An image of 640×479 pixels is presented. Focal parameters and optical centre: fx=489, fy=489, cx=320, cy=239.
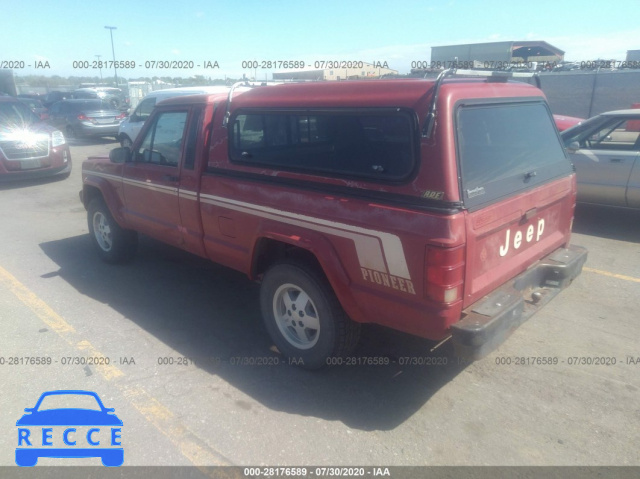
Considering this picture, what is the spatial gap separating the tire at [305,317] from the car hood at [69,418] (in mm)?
1276

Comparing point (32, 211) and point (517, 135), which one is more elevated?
point (517, 135)

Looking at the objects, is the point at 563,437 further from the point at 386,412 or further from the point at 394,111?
the point at 394,111

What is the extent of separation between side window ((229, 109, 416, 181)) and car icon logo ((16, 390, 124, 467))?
2.07 m

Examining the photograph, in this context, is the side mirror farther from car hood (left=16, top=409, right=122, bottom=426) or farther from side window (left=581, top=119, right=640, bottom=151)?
side window (left=581, top=119, right=640, bottom=151)

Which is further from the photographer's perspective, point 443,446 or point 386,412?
point 386,412

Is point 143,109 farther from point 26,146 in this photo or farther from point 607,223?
point 607,223

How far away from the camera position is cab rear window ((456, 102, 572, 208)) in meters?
2.88

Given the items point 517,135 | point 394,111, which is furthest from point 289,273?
point 517,135

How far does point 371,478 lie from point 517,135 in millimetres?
2493

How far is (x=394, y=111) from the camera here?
2.93 metres

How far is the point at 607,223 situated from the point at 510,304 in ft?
Answer: 17.0

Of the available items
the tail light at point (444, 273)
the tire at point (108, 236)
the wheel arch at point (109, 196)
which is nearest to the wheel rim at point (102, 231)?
the tire at point (108, 236)

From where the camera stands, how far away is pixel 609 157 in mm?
6629

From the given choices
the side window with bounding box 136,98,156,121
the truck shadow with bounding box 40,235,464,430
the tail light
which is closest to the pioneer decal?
the tail light
